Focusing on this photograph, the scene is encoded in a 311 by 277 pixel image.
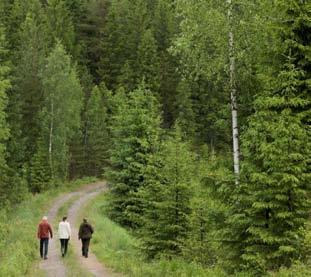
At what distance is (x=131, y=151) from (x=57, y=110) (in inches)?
973

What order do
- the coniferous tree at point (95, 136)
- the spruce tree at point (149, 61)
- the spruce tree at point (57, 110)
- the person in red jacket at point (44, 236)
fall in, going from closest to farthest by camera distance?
the person in red jacket at point (44, 236) → the spruce tree at point (57, 110) → the coniferous tree at point (95, 136) → the spruce tree at point (149, 61)

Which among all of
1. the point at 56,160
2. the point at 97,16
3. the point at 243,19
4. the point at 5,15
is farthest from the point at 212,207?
the point at 97,16

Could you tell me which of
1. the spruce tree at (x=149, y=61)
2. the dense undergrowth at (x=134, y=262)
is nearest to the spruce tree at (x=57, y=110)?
the spruce tree at (x=149, y=61)

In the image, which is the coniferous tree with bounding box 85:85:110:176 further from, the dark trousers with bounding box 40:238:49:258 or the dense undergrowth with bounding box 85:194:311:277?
the dark trousers with bounding box 40:238:49:258

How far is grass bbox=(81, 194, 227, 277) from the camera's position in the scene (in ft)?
46.5

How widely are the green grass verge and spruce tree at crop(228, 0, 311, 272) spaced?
761 cm

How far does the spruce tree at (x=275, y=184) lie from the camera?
12703mm

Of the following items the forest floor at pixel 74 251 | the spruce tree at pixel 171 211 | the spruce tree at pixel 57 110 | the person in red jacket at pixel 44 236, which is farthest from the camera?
the spruce tree at pixel 57 110

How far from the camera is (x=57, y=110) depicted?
53594 mm

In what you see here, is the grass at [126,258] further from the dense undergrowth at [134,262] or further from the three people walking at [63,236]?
the three people walking at [63,236]

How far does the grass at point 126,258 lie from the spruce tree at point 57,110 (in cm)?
2005

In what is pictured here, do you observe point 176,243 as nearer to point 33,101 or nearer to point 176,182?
point 176,182

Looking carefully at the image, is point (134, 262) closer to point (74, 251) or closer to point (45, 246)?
point (45, 246)

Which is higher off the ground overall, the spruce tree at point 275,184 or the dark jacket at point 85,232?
the spruce tree at point 275,184
